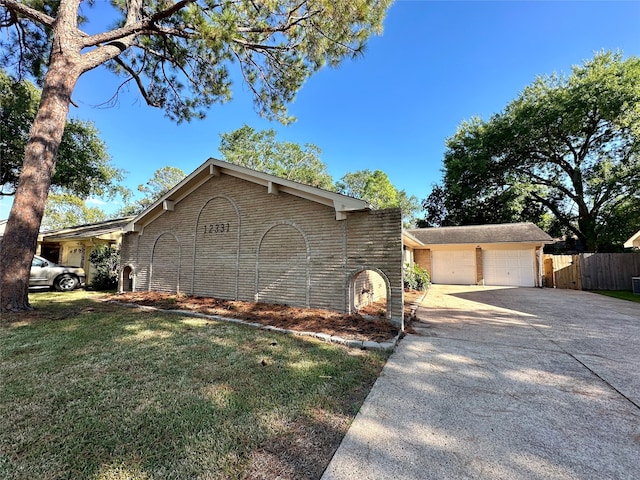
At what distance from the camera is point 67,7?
708 cm

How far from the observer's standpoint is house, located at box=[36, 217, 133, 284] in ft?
40.8

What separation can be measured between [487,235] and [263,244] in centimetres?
1457

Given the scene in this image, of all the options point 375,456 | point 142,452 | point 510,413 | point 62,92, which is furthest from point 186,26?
point 510,413

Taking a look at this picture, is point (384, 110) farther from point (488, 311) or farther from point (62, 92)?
point (62, 92)

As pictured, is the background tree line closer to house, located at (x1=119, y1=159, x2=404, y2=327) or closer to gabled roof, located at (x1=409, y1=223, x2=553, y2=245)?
gabled roof, located at (x1=409, y1=223, x2=553, y2=245)

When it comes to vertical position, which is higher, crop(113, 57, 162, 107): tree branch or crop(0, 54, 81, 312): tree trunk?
crop(113, 57, 162, 107): tree branch

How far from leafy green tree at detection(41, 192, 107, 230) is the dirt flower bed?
79.8 feet

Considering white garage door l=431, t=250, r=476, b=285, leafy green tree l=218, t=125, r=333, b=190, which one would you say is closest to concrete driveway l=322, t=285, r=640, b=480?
white garage door l=431, t=250, r=476, b=285

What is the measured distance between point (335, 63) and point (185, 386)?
28.7 feet

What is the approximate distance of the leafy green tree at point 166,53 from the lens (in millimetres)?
6383

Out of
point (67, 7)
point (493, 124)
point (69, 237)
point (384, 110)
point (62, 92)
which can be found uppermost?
point (493, 124)

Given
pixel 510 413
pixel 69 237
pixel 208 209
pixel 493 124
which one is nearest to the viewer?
pixel 510 413

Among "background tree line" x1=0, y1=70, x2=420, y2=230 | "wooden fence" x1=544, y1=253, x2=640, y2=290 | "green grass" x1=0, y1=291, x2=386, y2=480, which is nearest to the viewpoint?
"green grass" x1=0, y1=291, x2=386, y2=480

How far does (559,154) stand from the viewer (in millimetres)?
19641
